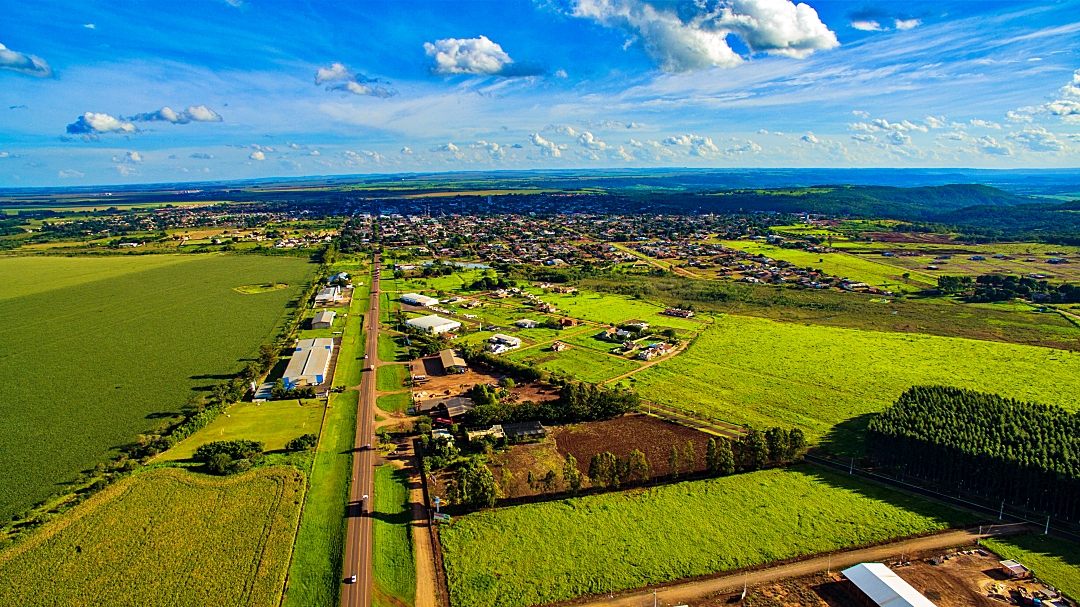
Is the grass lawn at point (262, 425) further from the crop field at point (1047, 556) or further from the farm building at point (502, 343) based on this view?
the crop field at point (1047, 556)

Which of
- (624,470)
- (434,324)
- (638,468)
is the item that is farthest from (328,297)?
(638,468)

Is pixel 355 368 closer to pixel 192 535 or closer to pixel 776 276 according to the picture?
pixel 192 535

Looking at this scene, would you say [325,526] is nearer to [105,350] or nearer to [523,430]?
[523,430]

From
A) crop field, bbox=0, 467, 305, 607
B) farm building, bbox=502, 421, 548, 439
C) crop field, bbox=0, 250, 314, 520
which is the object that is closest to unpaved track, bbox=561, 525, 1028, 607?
farm building, bbox=502, 421, 548, 439

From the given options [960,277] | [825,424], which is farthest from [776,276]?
[825,424]

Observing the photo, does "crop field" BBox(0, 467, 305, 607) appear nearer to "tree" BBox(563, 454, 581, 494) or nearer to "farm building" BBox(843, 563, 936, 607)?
"tree" BBox(563, 454, 581, 494)

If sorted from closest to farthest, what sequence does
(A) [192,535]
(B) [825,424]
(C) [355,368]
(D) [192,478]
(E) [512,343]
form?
(A) [192,535], (D) [192,478], (B) [825,424], (C) [355,368], (E) [512,343]
